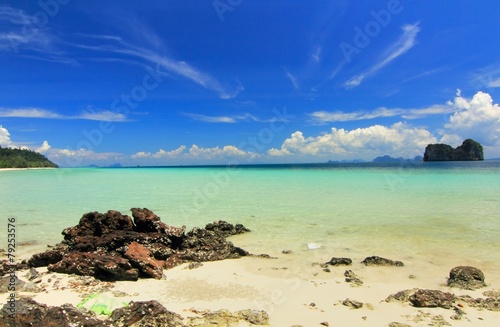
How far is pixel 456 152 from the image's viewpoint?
142500 mm

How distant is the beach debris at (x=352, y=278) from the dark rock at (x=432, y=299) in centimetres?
115

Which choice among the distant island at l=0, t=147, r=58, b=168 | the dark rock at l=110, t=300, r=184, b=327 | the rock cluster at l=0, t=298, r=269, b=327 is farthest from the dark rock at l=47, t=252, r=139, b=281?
the distant island at l=0, t=147, r=58, b=168

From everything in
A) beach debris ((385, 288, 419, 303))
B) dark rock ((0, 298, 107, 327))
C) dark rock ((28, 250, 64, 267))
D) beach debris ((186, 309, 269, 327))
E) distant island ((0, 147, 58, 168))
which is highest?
distant island ((0, 147, 58, 168))

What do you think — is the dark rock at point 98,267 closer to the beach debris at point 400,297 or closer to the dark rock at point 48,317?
the dark rock at point 48,317

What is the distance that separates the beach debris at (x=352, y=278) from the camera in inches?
253

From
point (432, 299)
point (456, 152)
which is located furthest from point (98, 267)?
point (456, 152)

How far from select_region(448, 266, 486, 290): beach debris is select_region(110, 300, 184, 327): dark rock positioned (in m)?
5.37

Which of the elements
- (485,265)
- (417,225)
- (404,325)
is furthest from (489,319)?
(417,225)

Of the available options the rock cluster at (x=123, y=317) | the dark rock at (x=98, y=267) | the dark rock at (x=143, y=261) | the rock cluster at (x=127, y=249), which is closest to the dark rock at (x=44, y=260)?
the rock cluster at (x=127, y=249)

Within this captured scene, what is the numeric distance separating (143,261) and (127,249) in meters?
0.72

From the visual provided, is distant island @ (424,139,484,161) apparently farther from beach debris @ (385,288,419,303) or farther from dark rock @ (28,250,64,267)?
dark rock @ (28,250,64,267)

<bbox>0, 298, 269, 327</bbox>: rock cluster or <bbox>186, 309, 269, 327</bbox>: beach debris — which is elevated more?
<bbox>0, 298, 269, 327</bbox>: rock cluster

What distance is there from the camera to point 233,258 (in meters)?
8.34

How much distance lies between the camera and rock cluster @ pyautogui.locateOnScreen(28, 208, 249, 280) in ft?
21.8
